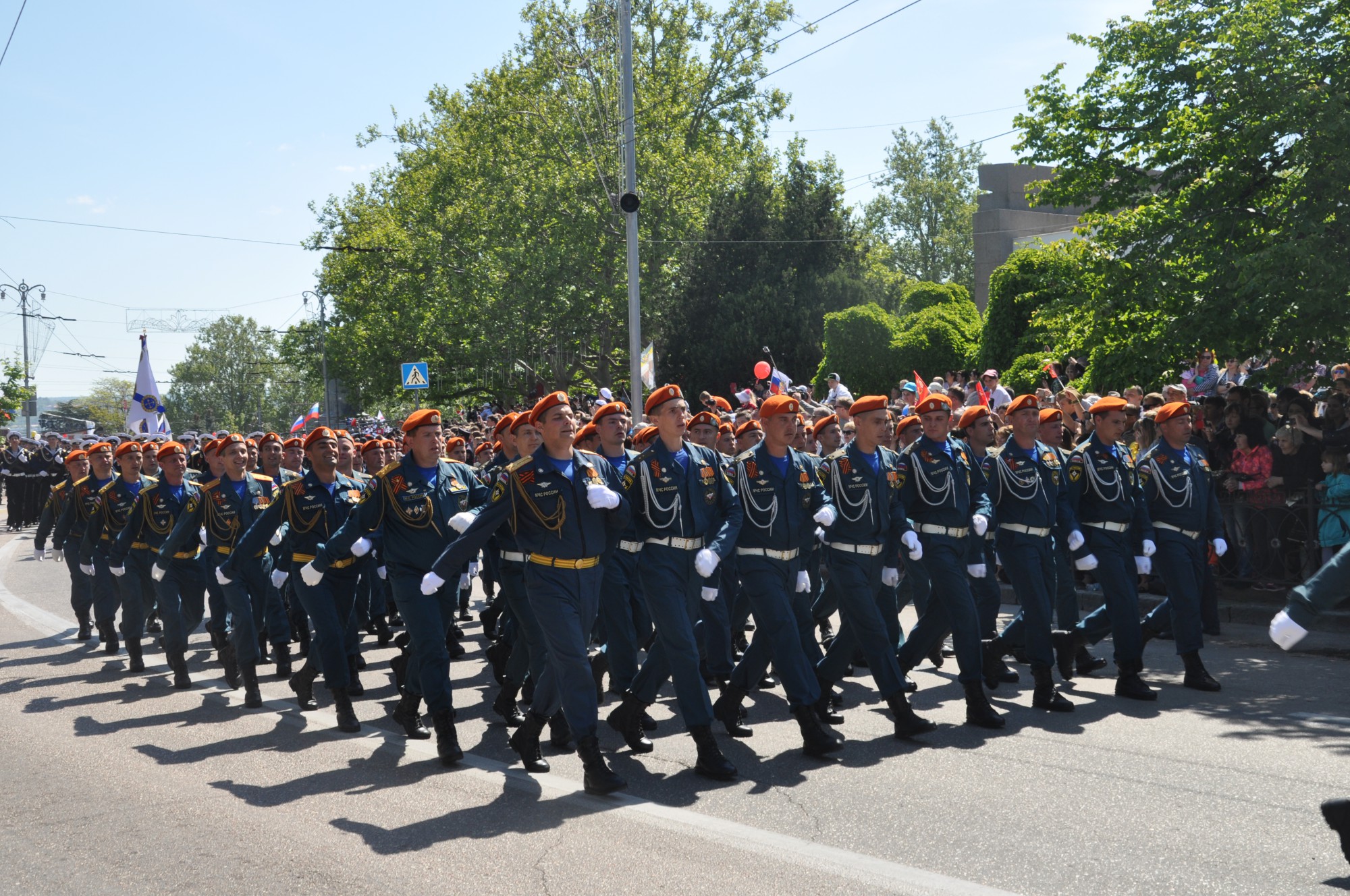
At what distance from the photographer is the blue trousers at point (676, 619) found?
263 inches

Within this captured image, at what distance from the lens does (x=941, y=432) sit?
321 inches

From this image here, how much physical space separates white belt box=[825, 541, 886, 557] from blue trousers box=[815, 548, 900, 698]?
0.02 meters

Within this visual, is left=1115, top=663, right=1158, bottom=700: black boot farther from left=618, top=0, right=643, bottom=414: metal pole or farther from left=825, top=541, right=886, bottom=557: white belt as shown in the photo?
left=618, top=0, right=643, bottom=414: metal pole

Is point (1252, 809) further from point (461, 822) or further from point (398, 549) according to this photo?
point (398, 549)

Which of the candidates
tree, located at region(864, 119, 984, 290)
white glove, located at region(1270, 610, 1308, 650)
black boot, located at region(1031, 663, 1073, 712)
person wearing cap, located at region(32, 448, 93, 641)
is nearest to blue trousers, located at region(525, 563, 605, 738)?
black boot, located at region(1031, 663, 1073, 712)

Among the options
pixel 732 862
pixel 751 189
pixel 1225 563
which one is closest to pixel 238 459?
pixel 732 862

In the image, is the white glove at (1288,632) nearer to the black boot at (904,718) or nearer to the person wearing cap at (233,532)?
the black boot at (904,718)

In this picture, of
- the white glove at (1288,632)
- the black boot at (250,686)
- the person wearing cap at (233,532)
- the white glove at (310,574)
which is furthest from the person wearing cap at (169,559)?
the white glove at (1288,632)

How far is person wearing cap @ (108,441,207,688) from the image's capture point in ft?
33.0

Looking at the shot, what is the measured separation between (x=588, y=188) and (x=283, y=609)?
2784 cm

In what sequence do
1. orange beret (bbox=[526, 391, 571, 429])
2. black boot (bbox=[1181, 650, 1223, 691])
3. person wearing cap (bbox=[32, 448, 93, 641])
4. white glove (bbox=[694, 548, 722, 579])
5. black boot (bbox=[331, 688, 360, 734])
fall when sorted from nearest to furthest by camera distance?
white glove (bbox=[694, 548, 722, 579]) → orange beret (bbox=[526, 391, 571, 429]) → black boot (bbox=[331, 688, 360, 734]) → black boot (bbox=[1181, 650, 1223, 691]) → person wearing cap (bbox=[32, 448, 93, 641])

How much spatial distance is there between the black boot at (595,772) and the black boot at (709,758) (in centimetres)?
44

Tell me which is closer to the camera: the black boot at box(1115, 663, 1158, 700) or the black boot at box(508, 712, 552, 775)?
the black boot at box(508, 712, 552, 775)

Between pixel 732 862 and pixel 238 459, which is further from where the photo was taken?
pixel 238 459
